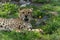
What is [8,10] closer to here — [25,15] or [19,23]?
[25,15]

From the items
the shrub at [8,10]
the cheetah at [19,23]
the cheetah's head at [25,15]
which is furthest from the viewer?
the shrub at [8,10]

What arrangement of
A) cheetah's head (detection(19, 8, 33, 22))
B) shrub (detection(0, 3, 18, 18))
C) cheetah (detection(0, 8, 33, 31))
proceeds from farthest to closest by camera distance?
shrub (detection(0, 3, 18, 18)) → cheetah's head (detection(19, 8, 33, 22)) → cheetah (detection(0, 8, 33, 31))

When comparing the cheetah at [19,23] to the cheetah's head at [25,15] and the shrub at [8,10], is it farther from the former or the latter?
the shrub at [8,10]

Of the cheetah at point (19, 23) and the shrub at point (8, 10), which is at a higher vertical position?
the cheetah at point (19, 23)

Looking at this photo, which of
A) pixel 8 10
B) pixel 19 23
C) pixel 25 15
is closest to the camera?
pixel 19 23

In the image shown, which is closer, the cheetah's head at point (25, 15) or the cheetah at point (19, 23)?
the cheetah at point (19, 23)

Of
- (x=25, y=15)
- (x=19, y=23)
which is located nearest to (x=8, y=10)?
(x=25, y=15)

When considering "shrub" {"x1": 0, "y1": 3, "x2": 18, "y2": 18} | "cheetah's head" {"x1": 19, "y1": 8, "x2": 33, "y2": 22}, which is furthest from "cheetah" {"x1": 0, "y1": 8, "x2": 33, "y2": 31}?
"shrub" {"x1": 0, "y1": 3, "x2": 18, "y2": 18}

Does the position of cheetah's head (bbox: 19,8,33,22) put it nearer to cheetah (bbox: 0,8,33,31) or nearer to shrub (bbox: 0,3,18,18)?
cheetah (bbox: 0,8,33,31)

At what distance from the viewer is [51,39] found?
28.2 feet

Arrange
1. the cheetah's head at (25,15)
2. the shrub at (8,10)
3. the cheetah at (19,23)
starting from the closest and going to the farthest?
the cheetah at (19,23), the cheetah's head at (25,15), the shrub at (8,10)

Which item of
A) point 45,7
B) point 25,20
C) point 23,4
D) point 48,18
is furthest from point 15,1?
point 25,20

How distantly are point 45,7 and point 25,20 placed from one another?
3768 mm

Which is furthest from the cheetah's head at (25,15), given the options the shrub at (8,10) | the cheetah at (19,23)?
the shrub at (8,10)
